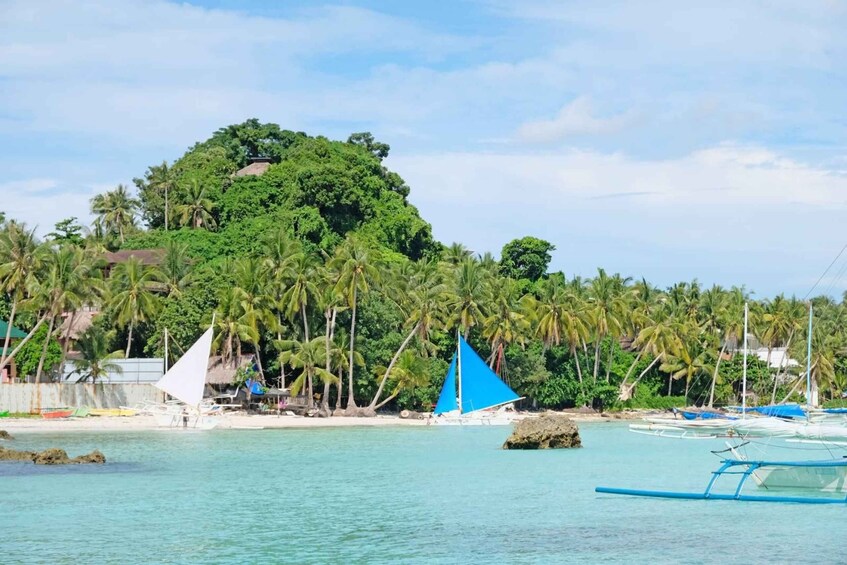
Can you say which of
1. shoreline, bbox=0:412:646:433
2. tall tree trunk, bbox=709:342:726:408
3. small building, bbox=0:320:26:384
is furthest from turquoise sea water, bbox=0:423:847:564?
tall tree trunk, bbox=709:342:726:408

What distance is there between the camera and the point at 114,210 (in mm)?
103375

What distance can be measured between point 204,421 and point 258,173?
151ft

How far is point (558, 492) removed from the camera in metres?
32.9

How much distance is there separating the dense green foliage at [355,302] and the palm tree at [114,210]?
0.18 meters

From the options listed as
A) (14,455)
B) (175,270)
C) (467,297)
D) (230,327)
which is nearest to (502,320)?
(467,297)

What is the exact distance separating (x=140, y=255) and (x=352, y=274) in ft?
80.3

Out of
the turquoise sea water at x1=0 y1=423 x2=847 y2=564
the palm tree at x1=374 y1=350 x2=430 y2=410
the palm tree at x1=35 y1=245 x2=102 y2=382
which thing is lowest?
the turquoise sea water at x1=0 y1=423 x2=847 y2=564

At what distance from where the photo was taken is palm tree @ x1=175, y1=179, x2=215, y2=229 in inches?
3812

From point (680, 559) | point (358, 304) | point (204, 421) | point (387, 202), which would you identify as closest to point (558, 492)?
point (680, 559)

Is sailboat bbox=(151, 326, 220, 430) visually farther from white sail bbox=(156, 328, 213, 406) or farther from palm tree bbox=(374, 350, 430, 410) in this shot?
palm tree bbox=(374, 350, 430, 410)

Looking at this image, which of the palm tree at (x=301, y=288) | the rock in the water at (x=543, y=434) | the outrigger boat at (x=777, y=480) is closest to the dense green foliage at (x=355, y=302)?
Result: the palm tree at (x=301, y=288)

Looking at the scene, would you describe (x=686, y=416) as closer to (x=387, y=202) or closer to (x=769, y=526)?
(x=387, y=202)

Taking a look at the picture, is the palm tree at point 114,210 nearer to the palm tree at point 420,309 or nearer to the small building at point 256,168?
the small building at point 256,168

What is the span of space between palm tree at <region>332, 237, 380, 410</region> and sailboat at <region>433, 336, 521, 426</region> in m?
6.62
